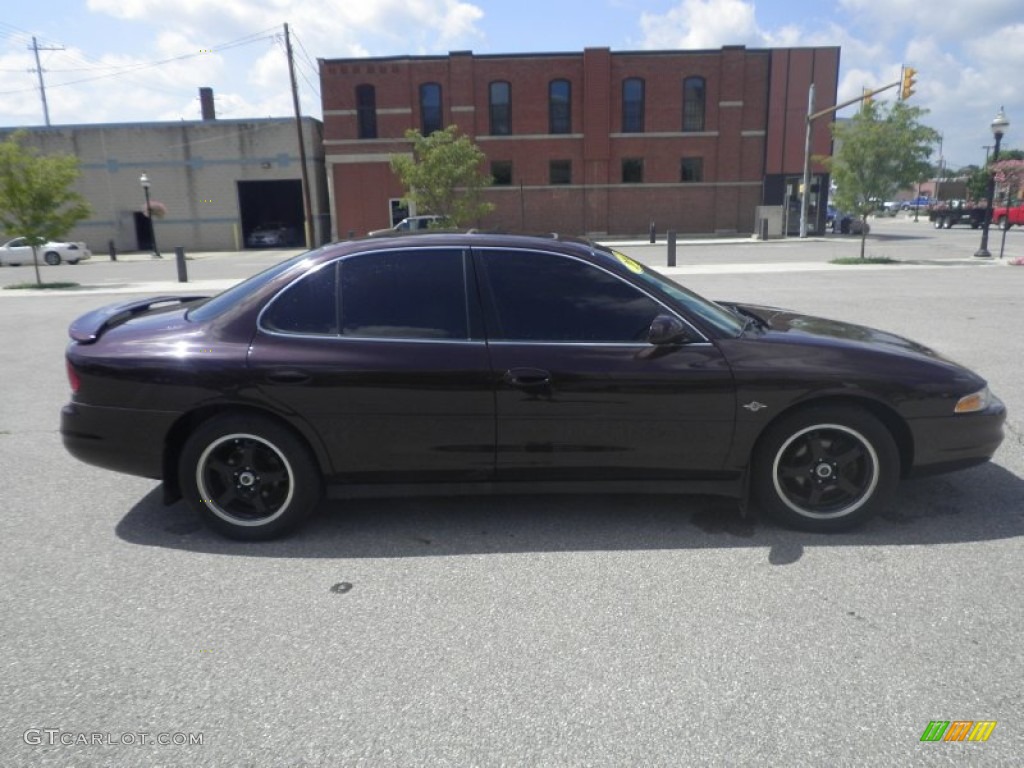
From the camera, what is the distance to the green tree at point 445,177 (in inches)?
1214

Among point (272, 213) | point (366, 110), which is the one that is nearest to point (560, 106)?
point (366, 110)

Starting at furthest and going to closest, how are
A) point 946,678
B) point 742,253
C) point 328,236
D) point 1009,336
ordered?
point 328,236, point 742,253, point 1009,336, point 946,678

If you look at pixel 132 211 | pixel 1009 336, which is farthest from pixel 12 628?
pixel 132 211

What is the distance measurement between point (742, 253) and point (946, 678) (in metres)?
26.0

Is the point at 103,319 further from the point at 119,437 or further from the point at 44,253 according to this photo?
the point at 44,253

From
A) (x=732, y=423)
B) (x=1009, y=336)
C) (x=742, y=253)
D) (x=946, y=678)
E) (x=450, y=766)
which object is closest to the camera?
→ (x=450, y=766)

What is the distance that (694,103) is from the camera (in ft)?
130

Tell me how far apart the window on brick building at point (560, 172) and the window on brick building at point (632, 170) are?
3121mm

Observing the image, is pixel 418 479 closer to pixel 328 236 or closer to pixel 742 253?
pixel 742 253

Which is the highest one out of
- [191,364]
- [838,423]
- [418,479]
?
[191,364]

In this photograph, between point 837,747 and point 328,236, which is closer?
point 837,747

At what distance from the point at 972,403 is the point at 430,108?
3967 centimetres

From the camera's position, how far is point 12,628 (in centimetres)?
311

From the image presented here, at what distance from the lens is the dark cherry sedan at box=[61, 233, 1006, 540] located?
3746mm
